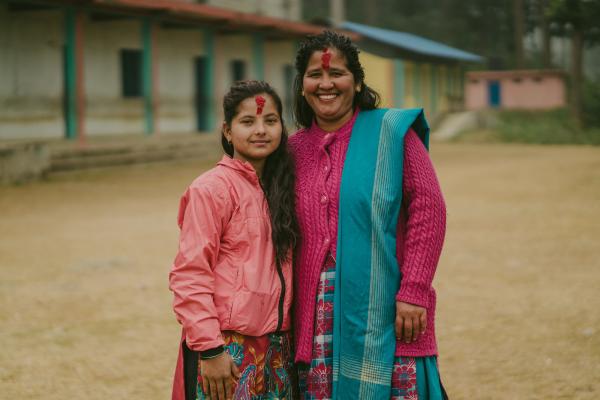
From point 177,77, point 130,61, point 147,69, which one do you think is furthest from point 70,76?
point 177,77

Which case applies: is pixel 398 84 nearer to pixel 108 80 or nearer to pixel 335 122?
pixel 108 80

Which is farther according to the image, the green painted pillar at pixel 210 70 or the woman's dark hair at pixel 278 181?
the green painted pillar at pixel 210 70

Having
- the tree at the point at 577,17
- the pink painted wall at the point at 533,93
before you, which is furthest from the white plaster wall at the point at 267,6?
the pink painted wall at the point at 533,93

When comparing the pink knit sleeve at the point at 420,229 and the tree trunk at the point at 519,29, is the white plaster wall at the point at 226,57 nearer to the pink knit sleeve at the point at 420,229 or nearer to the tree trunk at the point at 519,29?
the pink knit sleeve at the point at 420,229

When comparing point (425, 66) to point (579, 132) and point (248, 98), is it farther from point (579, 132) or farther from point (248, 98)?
point (248, 98)

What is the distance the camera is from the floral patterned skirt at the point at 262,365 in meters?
2.56

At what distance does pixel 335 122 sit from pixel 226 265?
2.00ft

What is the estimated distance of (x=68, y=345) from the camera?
516 centimetres

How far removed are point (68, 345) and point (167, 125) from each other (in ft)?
49.5

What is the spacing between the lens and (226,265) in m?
2.55

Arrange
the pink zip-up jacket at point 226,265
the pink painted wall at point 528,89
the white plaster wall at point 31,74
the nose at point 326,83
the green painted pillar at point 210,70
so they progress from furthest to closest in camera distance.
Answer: the pink painted wall at point 528,89 < the green painted pillar at point 210,70 < the white plaster wall at point 31,74 < the nose at point 326,83 < the pink zip-up jacket at point 226,265

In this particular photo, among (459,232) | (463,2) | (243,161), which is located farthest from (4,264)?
(463,2)

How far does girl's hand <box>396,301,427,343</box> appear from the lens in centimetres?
254

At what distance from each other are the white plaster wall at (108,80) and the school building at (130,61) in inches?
0.9
